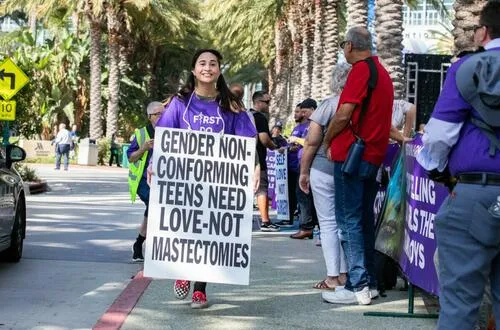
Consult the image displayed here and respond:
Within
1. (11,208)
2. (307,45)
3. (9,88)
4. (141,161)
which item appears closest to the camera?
(11,208)

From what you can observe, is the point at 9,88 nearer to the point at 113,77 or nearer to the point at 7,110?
the point at 7,110

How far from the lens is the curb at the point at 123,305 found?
668 cm

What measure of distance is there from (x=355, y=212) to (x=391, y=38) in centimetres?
1023

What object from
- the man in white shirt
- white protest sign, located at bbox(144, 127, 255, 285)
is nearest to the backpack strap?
white protest sign, located at bbox(144, 127, 255, 285)

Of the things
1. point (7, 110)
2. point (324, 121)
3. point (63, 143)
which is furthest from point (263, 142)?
point (63, 143)

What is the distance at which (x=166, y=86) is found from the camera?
2662 inches

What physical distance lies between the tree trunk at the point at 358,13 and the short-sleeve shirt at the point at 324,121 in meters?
14.4

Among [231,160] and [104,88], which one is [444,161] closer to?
[231,160]

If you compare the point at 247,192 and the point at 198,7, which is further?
the point at 198,7

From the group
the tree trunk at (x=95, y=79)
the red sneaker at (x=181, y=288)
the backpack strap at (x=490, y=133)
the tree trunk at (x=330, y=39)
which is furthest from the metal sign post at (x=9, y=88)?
the tree trunk at (x=95, y=79)

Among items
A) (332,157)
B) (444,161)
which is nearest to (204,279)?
(332,157)

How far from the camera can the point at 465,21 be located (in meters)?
10.1

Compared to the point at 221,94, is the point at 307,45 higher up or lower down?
higher up

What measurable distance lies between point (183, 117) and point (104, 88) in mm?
47449
